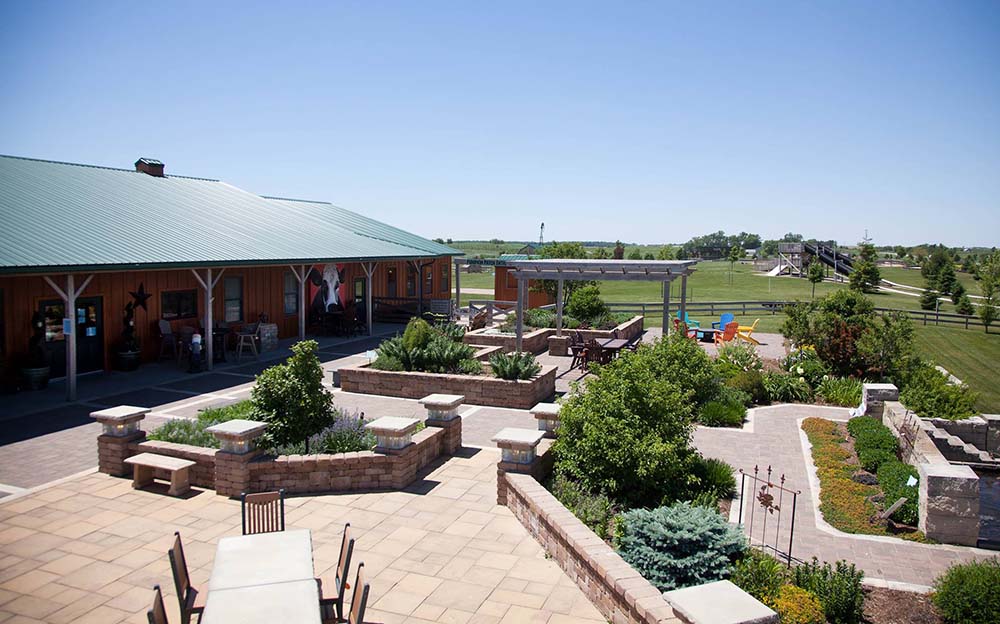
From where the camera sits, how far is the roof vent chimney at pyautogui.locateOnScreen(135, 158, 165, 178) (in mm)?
22234

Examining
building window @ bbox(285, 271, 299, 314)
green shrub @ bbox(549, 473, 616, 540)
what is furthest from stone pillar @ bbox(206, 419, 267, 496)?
building window @ bbox(285, 271, 299, 314)

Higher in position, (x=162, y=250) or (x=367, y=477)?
(x=162, y=250)

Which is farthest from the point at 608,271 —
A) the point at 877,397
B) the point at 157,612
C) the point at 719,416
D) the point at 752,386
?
the point at 157,612

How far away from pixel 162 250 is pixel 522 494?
37.9 ft

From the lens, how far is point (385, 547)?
6.43m

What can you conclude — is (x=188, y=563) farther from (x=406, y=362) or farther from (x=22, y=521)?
(x=406, y=362)

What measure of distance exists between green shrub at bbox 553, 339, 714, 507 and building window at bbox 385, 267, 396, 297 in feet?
70.2

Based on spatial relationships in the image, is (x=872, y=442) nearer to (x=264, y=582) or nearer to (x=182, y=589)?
(x=264, y=582)

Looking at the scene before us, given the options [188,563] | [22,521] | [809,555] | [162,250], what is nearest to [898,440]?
[809,555]

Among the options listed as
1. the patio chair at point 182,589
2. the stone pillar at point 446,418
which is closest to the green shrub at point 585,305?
the stone pillar at point 446,418

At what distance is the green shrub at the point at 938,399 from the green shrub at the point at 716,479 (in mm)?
6564

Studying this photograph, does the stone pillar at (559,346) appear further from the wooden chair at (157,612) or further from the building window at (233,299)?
the wooden chair at (157,612)

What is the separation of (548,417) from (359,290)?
A: 19.0m

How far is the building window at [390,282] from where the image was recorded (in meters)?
28.6
